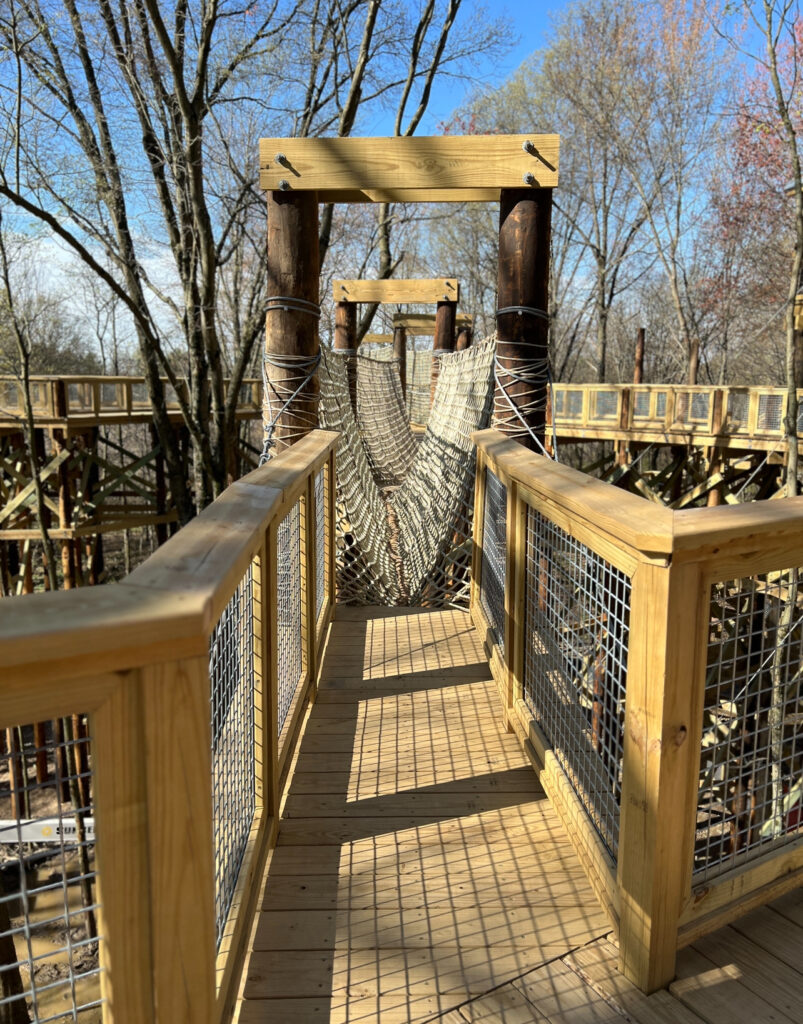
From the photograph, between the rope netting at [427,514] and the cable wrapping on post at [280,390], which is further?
the rope netting at [427,514]

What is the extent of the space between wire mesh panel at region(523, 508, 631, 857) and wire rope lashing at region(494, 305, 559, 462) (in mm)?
1080

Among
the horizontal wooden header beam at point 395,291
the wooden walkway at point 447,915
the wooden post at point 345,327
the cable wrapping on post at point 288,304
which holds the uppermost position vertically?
the horizontal wooden header beam at point 395,291

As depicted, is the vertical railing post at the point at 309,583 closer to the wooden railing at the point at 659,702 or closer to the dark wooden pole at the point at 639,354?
the wooden railing at the point at 659,702

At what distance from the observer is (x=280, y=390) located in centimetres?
345

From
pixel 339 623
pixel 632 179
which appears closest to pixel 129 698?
pixel 339 623

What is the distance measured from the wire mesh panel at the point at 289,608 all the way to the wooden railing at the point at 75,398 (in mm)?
7263

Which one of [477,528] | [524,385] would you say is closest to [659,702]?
[524,385]

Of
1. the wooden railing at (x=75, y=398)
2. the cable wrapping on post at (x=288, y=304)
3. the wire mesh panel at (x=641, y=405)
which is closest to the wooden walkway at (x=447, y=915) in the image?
the cable wrapping on post at (x=288, y=304)

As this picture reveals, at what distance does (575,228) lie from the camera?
21859mm

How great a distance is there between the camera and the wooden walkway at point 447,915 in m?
1.43

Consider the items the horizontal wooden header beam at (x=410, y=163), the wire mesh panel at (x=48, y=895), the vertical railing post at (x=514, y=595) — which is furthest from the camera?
the horizontal wooden header beam at (x=410, y=163)

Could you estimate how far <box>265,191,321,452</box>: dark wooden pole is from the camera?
331 centimetres

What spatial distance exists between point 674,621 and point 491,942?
792 mm

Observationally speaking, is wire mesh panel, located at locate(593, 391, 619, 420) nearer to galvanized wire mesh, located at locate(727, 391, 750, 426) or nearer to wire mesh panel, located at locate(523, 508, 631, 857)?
galvanized wire mesh, located at locate(727, 391, 750, 426)
